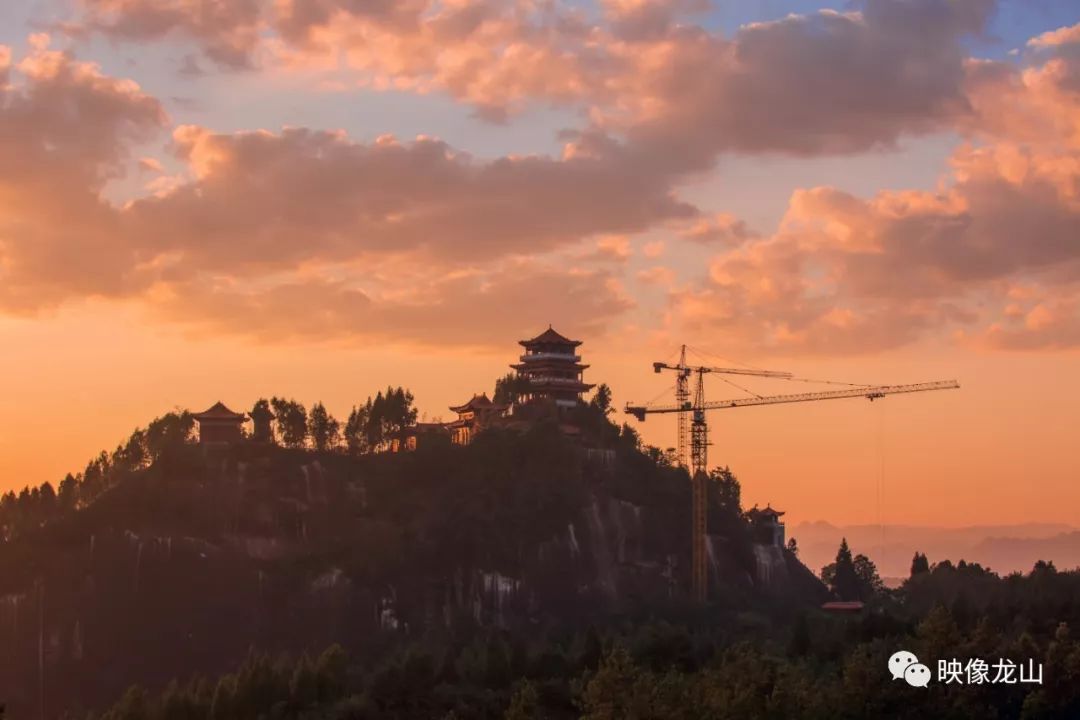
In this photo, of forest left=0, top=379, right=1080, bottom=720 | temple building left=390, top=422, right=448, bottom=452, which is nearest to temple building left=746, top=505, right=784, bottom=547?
forest left=0, top=379, right=1080, bottom=720

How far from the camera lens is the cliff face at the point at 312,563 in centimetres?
14012

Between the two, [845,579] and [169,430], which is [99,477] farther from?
[845,579]

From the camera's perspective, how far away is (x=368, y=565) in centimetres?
14650

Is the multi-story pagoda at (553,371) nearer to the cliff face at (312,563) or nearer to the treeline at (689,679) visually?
the cliff face at (312,563)

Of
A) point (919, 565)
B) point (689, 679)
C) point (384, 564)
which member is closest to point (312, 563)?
point (384, 564)

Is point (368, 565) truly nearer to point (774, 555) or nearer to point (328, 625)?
point (328, 625)

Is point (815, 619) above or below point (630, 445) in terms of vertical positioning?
below

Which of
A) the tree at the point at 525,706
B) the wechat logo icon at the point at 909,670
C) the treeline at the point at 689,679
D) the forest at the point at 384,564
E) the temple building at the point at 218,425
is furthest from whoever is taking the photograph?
the temple building at the point at 218,425

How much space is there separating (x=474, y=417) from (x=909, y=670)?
8150 cm

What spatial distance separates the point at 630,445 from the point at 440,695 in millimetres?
71526

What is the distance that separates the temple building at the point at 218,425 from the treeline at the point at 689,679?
36.8 metres

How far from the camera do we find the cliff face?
14012 centimetres

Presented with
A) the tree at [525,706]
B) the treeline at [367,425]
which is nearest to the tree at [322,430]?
the treeline at [367,425]

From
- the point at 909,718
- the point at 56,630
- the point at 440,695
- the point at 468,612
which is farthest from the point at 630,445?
the point at 909,718
